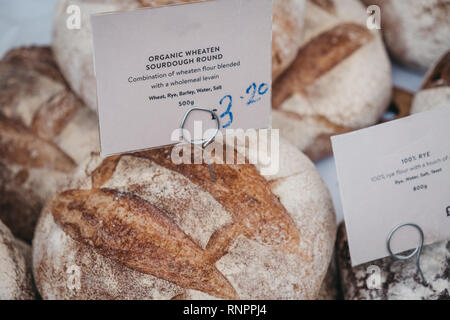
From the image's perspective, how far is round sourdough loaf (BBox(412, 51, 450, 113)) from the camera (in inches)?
53.1

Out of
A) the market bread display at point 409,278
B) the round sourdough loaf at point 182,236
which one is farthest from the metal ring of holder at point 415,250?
the round sourdough loaf at point 182,236

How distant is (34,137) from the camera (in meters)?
1.48

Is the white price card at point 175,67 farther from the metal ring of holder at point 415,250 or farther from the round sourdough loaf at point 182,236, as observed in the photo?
the metal ring of holder at point 415,250

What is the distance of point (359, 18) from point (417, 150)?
2.81 feet

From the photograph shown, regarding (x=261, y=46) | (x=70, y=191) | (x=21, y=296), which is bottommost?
(x=21, y=296)

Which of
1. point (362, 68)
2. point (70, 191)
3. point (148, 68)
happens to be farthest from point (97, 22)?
point (362, 68)

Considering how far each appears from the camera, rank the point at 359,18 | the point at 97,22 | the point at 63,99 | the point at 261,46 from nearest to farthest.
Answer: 1. the point at 97,22
2. the point at 261,46
3. the point at 63,99
4. the point at 359,18

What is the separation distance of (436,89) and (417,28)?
454mm

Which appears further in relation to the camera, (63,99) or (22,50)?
(22,50)

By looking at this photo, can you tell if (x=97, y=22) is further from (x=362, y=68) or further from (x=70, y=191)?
(x=362, y=68)

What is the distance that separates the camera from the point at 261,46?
94cm

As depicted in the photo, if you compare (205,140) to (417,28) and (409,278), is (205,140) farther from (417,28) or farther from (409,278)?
(417,28)

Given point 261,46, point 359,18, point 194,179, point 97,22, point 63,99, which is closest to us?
point 97,22

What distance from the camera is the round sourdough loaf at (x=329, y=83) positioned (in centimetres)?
158
